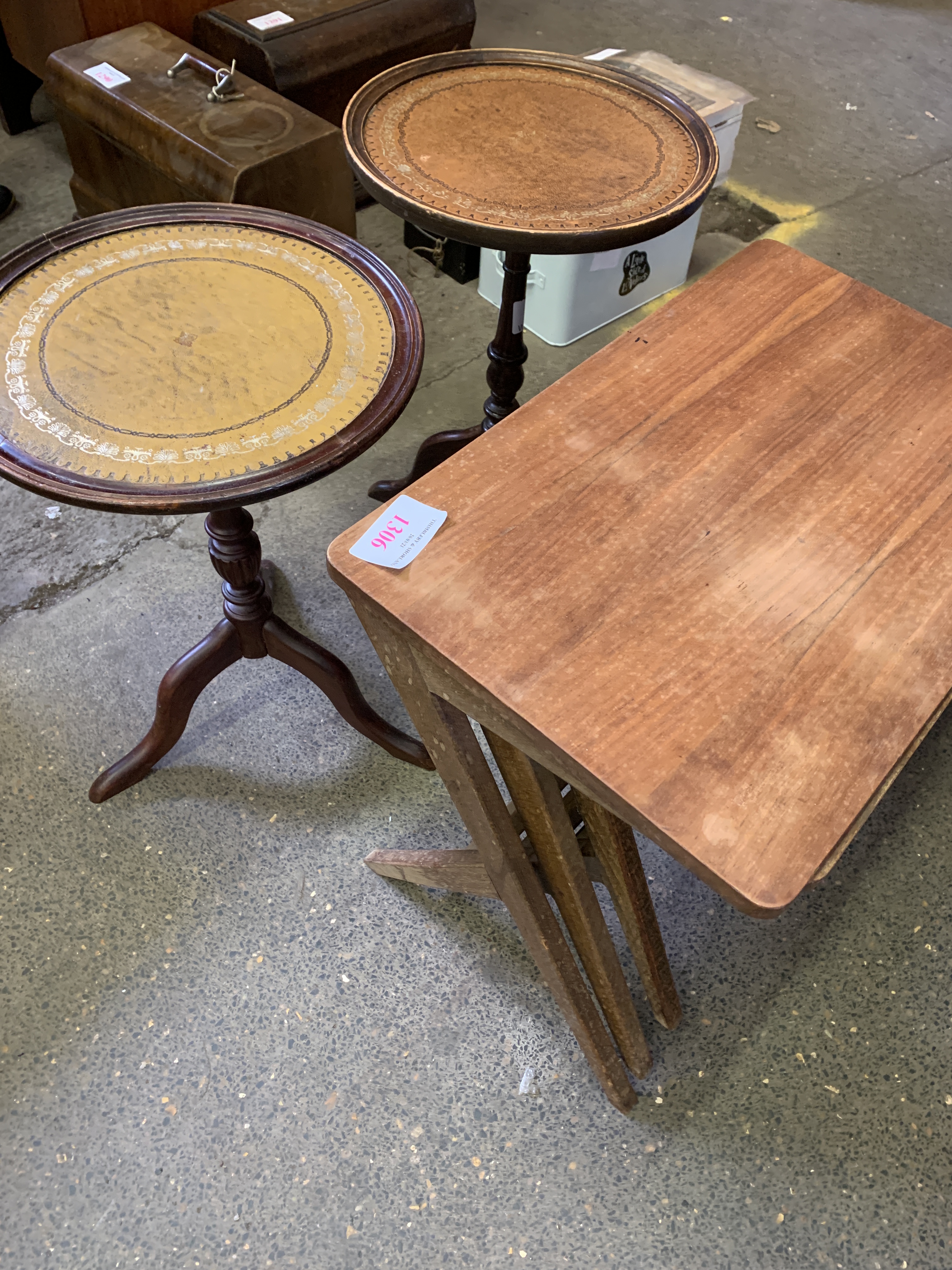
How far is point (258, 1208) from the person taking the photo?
1.34 m

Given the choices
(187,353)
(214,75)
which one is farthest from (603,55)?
(187,353)

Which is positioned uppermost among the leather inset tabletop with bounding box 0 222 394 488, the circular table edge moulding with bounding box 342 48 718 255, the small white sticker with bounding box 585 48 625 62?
the circular table edge moulding with bounding box 342 48 718 255

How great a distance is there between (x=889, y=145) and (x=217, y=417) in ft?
11.1

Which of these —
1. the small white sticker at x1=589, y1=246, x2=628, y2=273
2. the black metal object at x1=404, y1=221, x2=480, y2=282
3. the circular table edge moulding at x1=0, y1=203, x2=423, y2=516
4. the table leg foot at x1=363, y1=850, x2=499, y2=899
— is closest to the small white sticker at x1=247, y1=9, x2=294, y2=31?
the black metal object at x1=404, y1=221, x2=480, y2=282

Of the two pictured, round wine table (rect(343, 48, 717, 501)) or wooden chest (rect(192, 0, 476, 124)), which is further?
wooden chest (rect(192, 0, 476, 124))

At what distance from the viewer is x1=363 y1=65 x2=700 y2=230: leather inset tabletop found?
146 cm

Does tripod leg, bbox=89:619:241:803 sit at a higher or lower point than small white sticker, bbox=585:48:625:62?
lower

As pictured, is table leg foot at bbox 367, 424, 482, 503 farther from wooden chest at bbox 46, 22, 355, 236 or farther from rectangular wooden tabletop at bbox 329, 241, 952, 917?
rectangular wooden tabletop at bbox 329, 241, 952, 917

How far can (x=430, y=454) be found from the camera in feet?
7.25

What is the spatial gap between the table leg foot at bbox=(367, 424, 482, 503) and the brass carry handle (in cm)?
100

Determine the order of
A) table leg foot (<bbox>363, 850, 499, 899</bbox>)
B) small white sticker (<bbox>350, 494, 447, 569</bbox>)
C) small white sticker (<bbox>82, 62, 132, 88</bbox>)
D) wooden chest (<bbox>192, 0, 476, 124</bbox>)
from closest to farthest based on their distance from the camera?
small white sticker (<bbox>350, 494, 447, 569</bbox>), table leg foot (<bbox>363, 850, 499, 899</bbox>), small white sticker (<bbox>82, 62, 132, 88</bbox>), wooden chest (<bbox>192, 0, 476, 124</bbox>)

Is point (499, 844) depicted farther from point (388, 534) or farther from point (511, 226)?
point (511, 226)

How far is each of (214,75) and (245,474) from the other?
5.84 feet

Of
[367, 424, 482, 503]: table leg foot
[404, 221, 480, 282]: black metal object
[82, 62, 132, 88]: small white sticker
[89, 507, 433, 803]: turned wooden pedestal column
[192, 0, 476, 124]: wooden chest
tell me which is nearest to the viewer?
[89, 507, 433, 803]: turned wooden pedestal column
